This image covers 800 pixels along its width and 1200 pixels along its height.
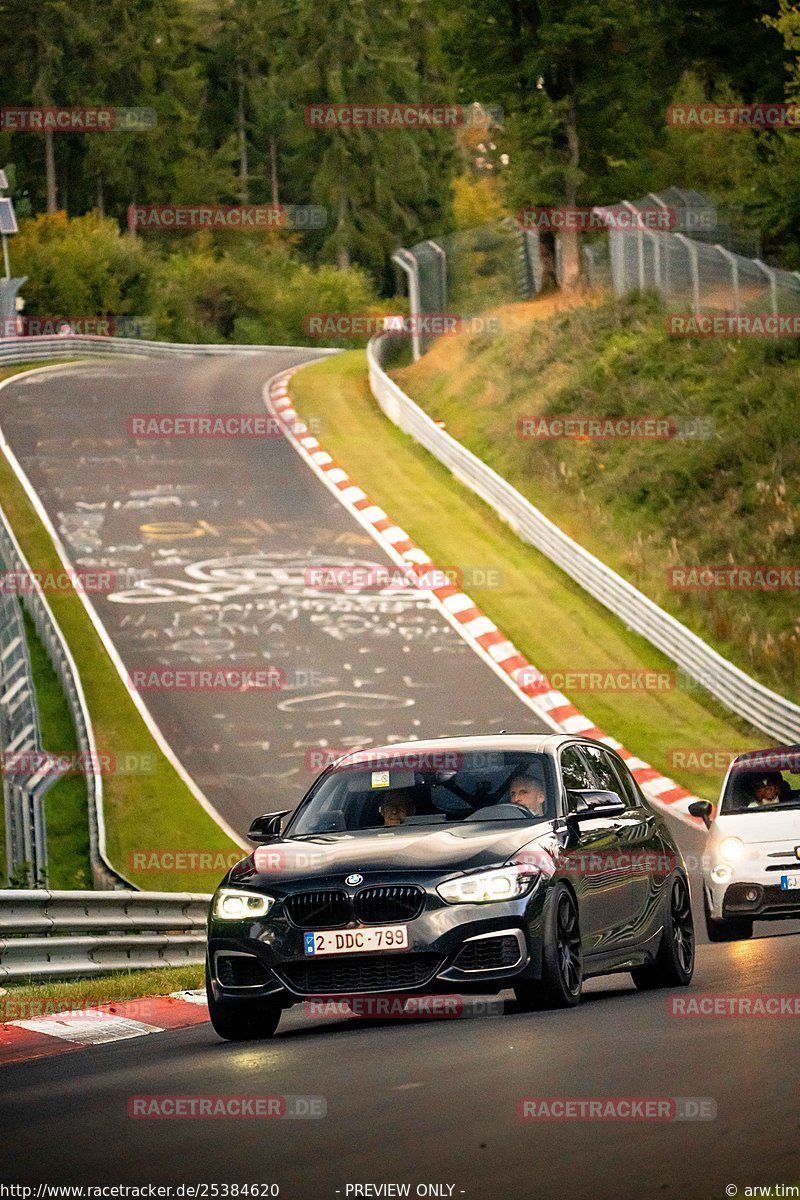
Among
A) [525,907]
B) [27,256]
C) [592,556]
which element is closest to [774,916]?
[525,907]

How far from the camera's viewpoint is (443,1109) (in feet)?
25.0

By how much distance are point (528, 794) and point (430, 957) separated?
139 centimetres

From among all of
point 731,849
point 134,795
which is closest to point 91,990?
point 731,849

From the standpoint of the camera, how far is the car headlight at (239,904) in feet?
34.9

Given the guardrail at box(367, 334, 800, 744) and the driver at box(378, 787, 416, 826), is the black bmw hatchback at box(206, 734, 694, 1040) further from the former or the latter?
the guardrail at box(367, 334, 800, 744)

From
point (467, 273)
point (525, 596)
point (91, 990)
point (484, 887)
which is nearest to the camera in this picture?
point (484, 887)

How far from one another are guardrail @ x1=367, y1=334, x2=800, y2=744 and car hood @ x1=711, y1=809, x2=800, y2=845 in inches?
443

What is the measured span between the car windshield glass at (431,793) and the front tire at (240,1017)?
1005 mm

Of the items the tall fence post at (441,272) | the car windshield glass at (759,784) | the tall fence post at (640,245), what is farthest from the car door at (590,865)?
the tall fence post at (441,272)

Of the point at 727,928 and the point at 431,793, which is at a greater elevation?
the point at 431,793

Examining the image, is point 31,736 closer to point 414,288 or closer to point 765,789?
point 765,789

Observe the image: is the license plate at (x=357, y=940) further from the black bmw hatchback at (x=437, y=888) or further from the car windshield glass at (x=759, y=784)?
the car windshield glass at (x=759, y=784)

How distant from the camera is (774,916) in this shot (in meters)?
15.9

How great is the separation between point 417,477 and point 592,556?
298 inches
